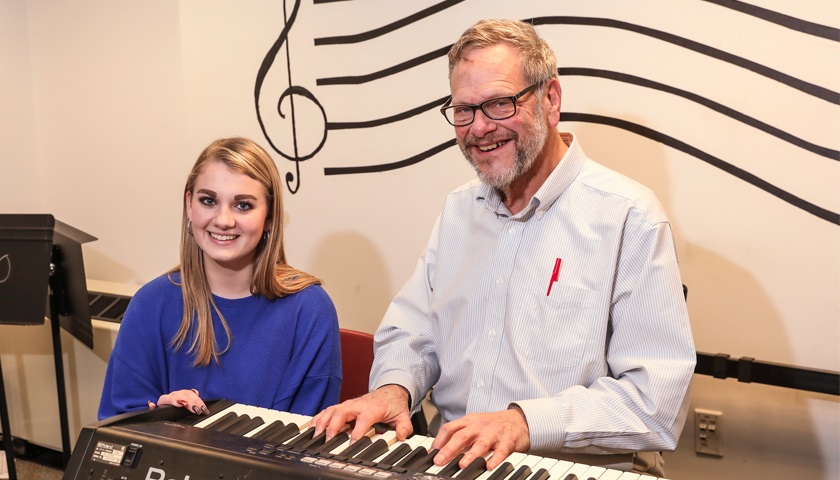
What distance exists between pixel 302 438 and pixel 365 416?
14cm

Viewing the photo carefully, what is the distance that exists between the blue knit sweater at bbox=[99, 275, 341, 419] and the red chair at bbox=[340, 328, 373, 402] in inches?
11.3

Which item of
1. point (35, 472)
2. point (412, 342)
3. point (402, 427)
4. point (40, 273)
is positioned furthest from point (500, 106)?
point (35, 472)

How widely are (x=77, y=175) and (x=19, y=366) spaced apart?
97 cm

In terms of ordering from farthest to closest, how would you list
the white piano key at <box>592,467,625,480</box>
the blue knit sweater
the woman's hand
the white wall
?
the white wall, the blue knit sweater, the woman's hand, the white piano key at <box>592,467,625,480</box>

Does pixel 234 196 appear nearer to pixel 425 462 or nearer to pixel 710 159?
pixel 425 462

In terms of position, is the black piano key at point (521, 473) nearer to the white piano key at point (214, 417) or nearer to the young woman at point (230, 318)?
the white piano key at point (214, 417)

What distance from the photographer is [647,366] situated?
1.81 m

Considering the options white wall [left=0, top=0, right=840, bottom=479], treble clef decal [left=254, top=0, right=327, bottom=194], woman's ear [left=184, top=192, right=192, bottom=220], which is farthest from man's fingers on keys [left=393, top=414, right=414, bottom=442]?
treble clef decal [left=254, top=0, right=327, bottom=194]

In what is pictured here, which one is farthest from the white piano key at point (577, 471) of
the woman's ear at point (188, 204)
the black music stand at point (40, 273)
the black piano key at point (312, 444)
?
the black music stand at point (40, 273)

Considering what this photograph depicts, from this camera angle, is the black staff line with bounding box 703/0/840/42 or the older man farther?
the black staff line with bounding box 703/0/840/42

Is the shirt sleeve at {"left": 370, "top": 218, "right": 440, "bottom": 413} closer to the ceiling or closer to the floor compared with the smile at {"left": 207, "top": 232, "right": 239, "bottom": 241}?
closer to the floor

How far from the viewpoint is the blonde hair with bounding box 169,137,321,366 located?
217cm

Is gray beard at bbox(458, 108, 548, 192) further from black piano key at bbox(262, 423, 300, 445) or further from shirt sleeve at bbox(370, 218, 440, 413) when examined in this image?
black piano key at bbox(262, 423, 300, 445)

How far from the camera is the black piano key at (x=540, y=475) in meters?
1.36
